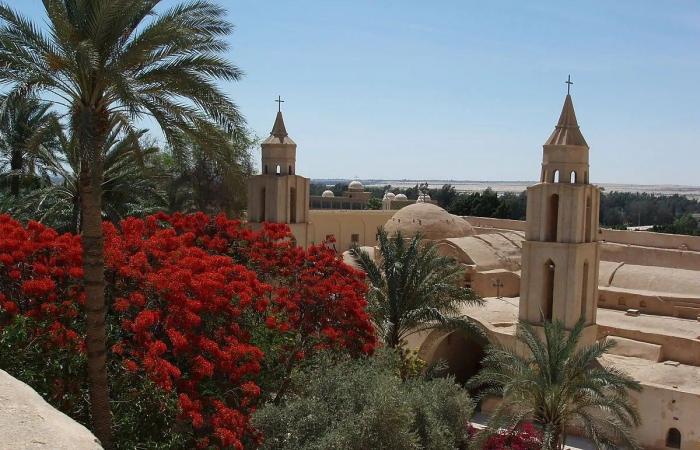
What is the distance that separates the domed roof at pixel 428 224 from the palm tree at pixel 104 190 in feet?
33.7

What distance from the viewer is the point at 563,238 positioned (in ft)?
51.4

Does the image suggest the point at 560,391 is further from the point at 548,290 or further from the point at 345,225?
the point at 345,225

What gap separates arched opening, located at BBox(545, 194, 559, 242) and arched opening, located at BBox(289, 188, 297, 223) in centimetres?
691

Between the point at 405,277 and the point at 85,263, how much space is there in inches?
305

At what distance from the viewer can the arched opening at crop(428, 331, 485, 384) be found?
60.4ft

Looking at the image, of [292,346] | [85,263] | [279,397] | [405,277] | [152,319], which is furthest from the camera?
[405,277]

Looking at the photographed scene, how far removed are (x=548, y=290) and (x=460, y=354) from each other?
4.01 m

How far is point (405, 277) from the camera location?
1403cm

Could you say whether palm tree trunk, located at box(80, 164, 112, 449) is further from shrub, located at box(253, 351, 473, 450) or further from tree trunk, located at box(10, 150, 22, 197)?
tree trunk, located at box(10, 150, 22, 197)

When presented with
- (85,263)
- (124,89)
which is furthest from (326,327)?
(124,89)

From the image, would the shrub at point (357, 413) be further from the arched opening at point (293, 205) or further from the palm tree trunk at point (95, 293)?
the arched opening at point (293, 205)

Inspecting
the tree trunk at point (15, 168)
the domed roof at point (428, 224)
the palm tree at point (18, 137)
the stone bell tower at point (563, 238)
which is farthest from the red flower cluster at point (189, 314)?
the domed roof at point (428, 224)

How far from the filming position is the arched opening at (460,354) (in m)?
18.4

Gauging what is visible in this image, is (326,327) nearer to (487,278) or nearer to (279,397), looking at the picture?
(279,397)
